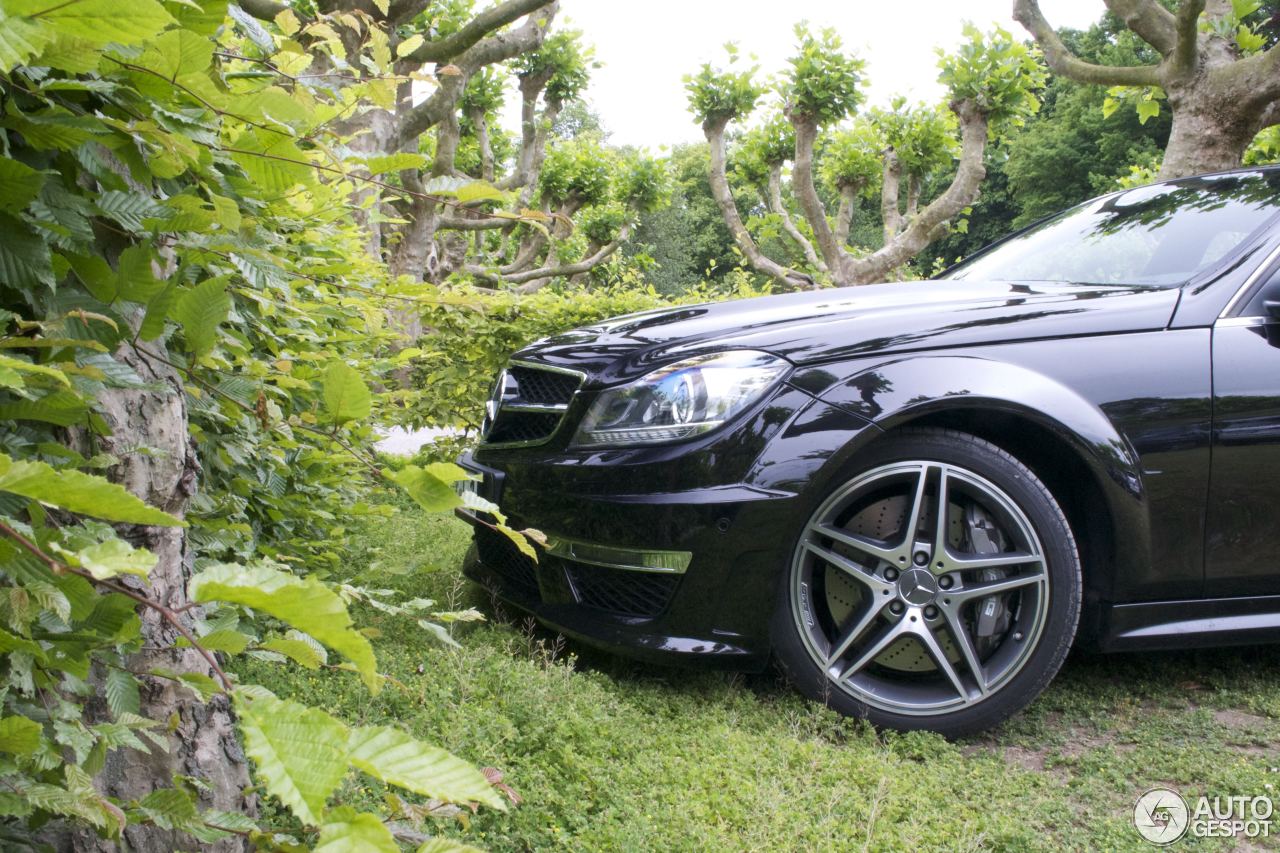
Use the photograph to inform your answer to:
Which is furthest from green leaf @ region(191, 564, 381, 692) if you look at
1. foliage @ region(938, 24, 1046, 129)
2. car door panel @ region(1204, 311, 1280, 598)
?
foliage @ region(938, 24, 1046, 129)

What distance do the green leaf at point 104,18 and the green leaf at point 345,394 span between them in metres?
0.49

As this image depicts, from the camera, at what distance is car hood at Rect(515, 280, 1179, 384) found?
2664 mm

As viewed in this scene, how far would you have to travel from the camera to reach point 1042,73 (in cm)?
1235

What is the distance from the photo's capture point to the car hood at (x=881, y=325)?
2.66m

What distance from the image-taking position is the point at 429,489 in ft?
3.24

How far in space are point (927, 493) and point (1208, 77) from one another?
6.49m

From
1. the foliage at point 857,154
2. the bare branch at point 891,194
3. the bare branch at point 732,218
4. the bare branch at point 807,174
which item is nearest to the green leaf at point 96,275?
the bare branch at point 807,174

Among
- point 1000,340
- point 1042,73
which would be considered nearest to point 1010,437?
point 1000,340

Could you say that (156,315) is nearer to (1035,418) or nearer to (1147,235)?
(1035,418)

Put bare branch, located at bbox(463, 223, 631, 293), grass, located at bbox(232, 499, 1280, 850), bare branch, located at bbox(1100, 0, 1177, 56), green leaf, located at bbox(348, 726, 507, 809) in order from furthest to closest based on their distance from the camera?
bare branch, located at bbox(463, 223, 631, 293), bare branch, located at bbox(1100, 0, 1177, 56), grass, located at bbox(232, 499, 1280, 850), green leaf, located at bbox(348, 726, 507, 809)

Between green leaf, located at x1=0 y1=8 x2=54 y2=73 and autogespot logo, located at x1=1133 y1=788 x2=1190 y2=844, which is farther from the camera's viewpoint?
autogespot logo, located at x1=1133 y1=788 x2=1190 y2=844

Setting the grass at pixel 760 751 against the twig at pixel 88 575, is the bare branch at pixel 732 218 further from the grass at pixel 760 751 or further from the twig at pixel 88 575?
the twig at pixel 88 575

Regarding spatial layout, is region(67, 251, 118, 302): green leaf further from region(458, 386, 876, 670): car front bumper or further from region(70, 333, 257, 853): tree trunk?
region(458, 386, 876, 670): car front bumper

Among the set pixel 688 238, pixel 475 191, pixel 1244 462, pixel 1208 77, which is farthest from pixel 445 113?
pixel 688 238
